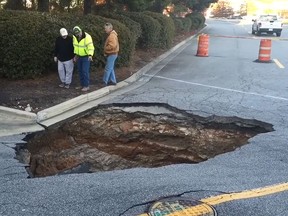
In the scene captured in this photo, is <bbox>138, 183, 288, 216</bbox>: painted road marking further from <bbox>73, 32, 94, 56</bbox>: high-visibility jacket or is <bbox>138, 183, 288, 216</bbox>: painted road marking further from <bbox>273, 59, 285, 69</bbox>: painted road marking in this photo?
<bbox>273, 59, 285, 69</bbox>: painted road marking

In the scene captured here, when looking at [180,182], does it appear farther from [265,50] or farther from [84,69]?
[265,50]

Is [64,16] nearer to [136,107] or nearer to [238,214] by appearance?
[136,107]

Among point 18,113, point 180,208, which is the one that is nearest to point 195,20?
point 18,113

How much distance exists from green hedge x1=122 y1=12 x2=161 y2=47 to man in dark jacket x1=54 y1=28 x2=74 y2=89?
7210mm

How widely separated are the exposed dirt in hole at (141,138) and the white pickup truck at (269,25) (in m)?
29.1

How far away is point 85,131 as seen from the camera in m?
8.13

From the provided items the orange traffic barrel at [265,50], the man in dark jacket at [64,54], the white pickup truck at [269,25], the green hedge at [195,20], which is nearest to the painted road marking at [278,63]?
the orange traffic barrel at [265,50]

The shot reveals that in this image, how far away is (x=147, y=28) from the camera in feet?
54.9

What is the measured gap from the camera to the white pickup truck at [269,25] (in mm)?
34750

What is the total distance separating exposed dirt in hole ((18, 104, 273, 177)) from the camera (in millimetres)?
7586

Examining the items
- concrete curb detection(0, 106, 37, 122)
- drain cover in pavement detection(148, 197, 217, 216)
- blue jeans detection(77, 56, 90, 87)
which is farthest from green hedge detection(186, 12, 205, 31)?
drain cover in pavement detection(148, 197, 217, 216)

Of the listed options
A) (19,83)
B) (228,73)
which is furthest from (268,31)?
(19,83)

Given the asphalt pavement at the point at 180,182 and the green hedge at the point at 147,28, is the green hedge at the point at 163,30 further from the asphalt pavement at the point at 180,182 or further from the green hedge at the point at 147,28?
the asphalt pavement at the point at 180,182

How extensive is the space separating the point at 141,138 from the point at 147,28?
30.9ft
